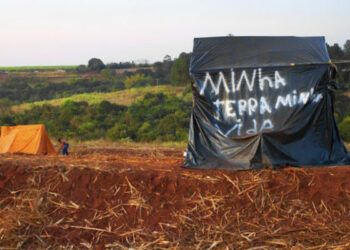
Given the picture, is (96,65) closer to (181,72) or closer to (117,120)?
(181,72)

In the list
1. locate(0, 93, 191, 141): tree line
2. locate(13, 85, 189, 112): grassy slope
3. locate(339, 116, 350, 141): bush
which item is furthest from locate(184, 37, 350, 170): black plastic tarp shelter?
locate(13, 85, 189, 112): grassy slope

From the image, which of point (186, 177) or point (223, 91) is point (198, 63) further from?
point (186, 177)

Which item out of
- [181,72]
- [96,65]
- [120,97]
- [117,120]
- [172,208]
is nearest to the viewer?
[172,208]

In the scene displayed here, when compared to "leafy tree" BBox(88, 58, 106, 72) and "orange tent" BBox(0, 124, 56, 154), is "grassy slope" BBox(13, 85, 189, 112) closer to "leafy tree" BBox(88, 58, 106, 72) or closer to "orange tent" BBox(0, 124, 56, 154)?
"leafy tree" BBox(88, 58, 106, 72)

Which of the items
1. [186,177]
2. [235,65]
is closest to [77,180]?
[186,177]

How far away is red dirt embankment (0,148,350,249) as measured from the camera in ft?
17.0

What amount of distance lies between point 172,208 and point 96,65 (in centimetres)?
6056

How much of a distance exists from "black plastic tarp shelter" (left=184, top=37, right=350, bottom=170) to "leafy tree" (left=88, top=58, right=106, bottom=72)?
5719cm

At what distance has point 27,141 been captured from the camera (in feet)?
41.7

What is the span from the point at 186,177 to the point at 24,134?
27.8 ft

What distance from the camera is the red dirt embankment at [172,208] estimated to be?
5.17m

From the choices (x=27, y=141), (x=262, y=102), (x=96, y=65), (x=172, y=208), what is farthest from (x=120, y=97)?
(x=172, y=208)

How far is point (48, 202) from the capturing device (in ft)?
19.8

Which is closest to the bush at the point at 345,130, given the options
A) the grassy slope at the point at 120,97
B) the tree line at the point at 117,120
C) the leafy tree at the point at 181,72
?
the tree line at the point at 117,120
